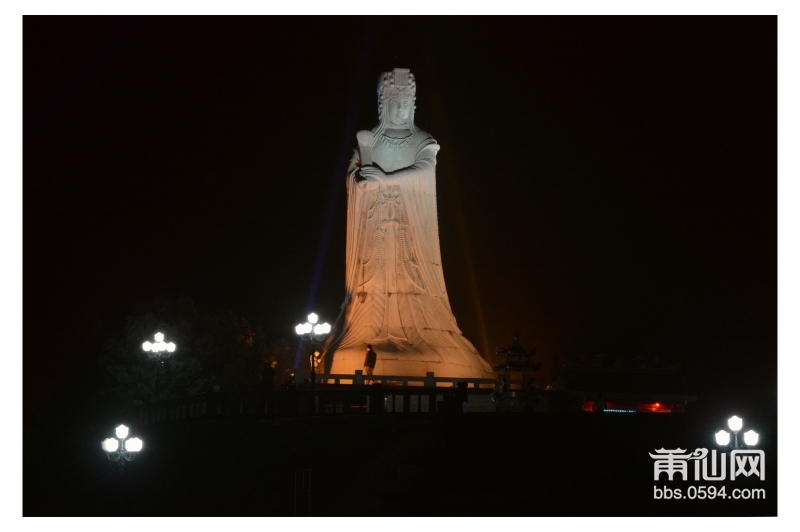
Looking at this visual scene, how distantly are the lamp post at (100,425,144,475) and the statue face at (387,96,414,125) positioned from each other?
1066 cm

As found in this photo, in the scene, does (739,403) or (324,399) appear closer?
(324,399)

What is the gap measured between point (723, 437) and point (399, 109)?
12.8m

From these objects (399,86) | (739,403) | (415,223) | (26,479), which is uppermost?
(399,86)

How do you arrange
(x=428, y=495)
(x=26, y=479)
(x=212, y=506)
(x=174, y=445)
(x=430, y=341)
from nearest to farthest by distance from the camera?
1. (x=428, y=495)
2. (x=212, y=506)
3. (x=174, y=445)
4. (x=26, y=479)
5. (x=430, y=341)

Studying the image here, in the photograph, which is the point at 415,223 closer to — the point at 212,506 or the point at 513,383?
the point at 513,383

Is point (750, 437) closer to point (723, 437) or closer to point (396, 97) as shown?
point (723, 437)

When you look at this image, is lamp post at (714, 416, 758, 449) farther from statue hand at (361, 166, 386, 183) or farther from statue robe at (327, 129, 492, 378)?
statue hand at (361, 166, 386, 183)

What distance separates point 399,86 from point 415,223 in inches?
116

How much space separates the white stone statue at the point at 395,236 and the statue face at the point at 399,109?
2 centimetres

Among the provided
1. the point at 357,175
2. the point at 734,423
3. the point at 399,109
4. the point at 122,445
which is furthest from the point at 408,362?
the point at 734,423

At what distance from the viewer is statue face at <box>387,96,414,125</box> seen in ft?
92.5

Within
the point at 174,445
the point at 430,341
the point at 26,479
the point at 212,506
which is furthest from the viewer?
the point at 430,341

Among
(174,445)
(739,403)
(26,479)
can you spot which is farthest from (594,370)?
(26,479)

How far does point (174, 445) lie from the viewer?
891 inches
